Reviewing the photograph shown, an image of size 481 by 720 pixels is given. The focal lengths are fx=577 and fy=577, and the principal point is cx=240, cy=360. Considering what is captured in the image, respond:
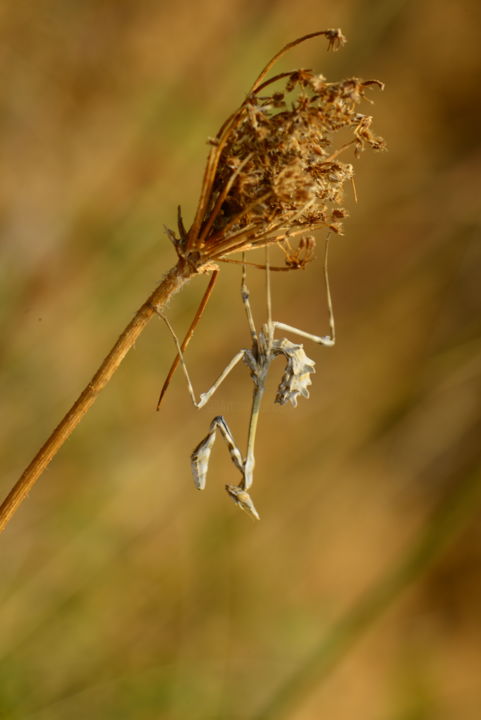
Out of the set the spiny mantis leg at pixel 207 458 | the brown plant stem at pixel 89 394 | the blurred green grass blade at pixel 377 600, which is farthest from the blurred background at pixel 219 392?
the brown plant stem at pixel 89 394

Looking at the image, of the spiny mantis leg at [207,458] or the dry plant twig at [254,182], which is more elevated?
the dry plant twig at [254,182]

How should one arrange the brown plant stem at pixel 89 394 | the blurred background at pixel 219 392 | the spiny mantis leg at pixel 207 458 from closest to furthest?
the brown plant stem at pixel 89 394, the spiny mantis leg at pixel 207 458, the blurred background at pixel 219 392

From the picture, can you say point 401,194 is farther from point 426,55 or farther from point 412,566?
point 412,566

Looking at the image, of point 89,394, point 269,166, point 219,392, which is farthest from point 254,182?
point 219,392

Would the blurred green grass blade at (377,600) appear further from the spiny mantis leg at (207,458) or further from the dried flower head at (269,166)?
the dried flower head at (269,166)

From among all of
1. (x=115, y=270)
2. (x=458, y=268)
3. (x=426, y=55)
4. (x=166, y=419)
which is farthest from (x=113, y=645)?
(x=426, y=55)

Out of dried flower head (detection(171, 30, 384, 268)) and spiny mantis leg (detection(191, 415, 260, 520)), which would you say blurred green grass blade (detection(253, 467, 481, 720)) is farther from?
dried flower head (detection(171, 30, 384, 268))
